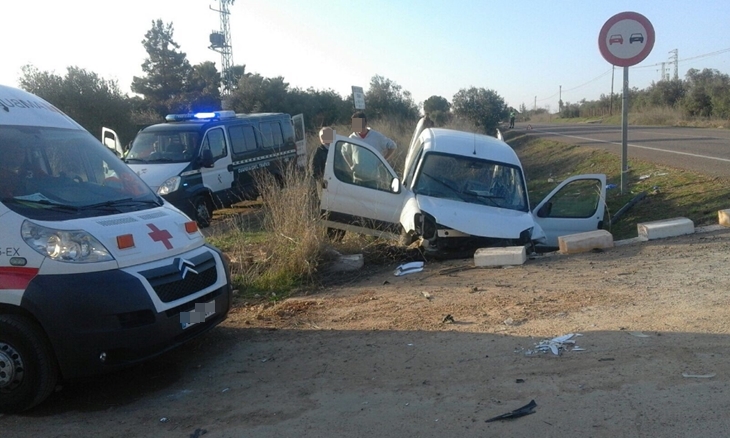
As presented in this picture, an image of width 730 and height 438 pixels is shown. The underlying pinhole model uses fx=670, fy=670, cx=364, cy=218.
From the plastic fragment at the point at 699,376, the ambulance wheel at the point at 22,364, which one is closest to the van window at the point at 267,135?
the ambulance wheel at the point at 22,364

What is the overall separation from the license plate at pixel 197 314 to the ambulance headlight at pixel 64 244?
0.73 m

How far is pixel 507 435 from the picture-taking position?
3.87 m

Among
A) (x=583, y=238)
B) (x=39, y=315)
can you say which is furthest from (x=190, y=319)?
(x=583, y=238)

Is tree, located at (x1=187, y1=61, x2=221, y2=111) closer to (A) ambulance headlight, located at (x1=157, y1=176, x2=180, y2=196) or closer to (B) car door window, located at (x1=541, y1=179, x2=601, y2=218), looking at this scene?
(A) ambulance headlight, located at (x1=157, y1=176, x2=180, y2=196)

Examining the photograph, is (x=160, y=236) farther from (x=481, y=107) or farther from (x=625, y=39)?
(x=481, y=107)

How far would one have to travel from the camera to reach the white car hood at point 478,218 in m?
8.48

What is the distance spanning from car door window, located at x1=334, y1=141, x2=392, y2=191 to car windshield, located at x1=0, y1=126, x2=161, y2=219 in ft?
12.3

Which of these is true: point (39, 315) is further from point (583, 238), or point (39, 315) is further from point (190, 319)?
point (583, 238)

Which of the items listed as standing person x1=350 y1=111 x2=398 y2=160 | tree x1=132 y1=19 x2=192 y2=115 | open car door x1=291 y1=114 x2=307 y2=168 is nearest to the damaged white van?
standing person x1=350 y1=111 x2=398 y2=160

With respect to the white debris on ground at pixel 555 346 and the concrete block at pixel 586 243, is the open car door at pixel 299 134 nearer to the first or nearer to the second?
the concrete block at pixel 586 243

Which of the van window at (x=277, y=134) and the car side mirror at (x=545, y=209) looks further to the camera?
the van window at (x=277, y=134)

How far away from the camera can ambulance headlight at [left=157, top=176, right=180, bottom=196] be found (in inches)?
486

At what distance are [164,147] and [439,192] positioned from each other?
6721 millimetres

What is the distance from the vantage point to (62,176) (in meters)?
5.56
